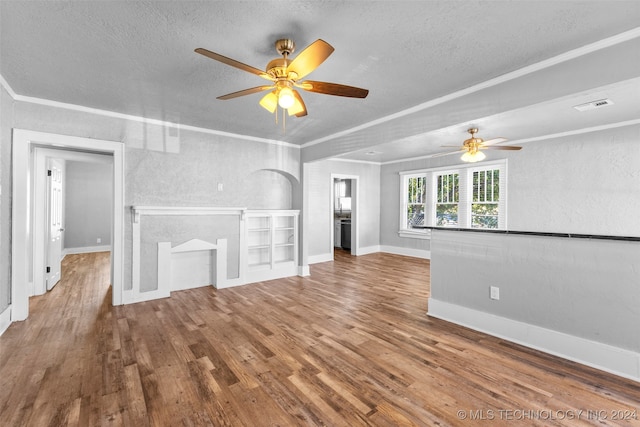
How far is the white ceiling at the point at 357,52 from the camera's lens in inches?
75.2

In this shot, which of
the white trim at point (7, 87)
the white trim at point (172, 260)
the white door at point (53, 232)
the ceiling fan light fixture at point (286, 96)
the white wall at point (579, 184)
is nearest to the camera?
the ceiling fan light fixture at point (286, 96)

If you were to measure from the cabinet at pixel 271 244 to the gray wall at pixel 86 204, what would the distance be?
589 centimetres

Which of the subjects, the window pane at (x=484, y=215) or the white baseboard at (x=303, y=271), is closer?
the white baseboard at (x=303, y=271)

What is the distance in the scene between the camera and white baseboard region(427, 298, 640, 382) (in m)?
2.30

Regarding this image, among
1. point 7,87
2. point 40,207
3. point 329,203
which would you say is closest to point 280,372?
point 7,87

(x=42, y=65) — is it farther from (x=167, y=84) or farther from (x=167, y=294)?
(x=167, y=294)

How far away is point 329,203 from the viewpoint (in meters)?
7.29

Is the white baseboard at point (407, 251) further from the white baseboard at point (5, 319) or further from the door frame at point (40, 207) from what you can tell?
the white baseboard at point (5, 319)

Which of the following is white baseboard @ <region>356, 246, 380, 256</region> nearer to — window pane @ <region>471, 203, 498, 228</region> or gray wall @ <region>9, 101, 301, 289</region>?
window pane @ <region>471, 203, 498, 228</region>

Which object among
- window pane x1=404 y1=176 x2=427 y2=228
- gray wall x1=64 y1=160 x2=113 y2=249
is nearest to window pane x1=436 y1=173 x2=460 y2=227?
window pane x1=404 y1=176 x2=427 y2=228

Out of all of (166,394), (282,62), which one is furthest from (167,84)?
(166,394)

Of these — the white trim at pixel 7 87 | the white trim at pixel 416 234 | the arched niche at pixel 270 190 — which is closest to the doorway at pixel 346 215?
the white trim at pixel 416 234

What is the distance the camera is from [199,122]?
14.2ft

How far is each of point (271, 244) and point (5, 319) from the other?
3412 mm
